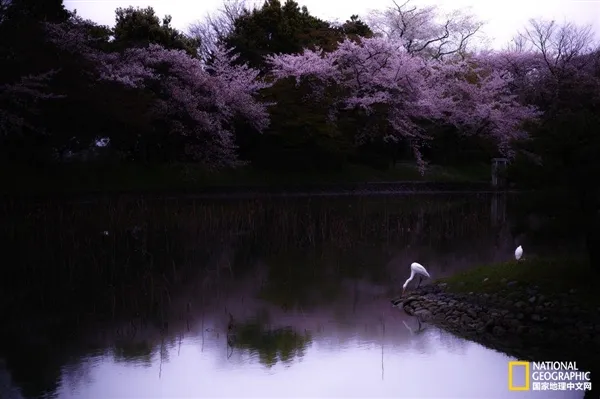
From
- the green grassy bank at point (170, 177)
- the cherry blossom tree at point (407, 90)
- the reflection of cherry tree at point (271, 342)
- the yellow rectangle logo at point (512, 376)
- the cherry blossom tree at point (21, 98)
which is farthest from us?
the cherry blossom tree at point (407, 90)

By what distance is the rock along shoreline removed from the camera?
7.33 meters

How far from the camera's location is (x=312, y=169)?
96.8 ft

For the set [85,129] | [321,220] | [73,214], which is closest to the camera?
[73,214]

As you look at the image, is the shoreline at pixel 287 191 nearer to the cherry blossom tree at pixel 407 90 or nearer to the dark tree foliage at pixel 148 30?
the cherry blossom tree at pixel 407 90

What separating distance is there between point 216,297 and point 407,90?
22.0 m

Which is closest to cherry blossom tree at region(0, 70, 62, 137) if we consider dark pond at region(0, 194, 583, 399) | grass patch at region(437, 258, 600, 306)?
dark pond at region(0, 194, 583, 399)

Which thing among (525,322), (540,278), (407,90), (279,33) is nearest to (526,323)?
(525,322)

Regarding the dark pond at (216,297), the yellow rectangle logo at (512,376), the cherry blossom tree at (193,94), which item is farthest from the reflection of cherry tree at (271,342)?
the cherry blossom tree at (193,94)

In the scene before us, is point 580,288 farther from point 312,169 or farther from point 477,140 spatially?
point 477,140

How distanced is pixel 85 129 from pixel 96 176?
2097 mm

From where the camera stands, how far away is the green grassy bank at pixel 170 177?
2242cm

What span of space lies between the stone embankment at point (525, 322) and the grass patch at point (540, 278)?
11cm

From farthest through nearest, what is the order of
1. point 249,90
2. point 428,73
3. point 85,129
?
1. point 428,73
2. point 249,90
3. point 85,129

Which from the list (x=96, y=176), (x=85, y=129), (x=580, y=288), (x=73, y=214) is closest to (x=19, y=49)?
(x=85, y=129)
